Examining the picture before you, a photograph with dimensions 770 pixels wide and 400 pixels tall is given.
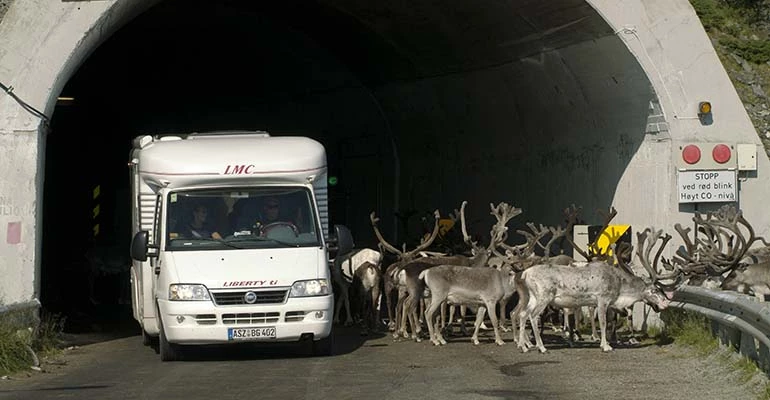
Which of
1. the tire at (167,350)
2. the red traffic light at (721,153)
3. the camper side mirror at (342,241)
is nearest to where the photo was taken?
the tire at (167,350)

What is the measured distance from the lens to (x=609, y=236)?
71.3 ft

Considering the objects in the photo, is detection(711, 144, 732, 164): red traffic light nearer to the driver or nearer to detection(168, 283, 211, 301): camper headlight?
the driver

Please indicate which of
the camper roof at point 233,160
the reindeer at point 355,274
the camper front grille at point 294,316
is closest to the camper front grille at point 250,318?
the camper front grille at point 294,316

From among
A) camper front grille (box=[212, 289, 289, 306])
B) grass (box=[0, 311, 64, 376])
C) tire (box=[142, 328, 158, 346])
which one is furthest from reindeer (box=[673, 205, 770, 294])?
grass (box=[0, 311, 64, 376])

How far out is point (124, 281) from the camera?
29.6 m

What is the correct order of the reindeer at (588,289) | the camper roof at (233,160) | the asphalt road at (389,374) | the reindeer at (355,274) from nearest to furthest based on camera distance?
the asphalt road at (389,374), the camper roof at (233,160), the reindeer at (588,289), the reindeer at (355,274)

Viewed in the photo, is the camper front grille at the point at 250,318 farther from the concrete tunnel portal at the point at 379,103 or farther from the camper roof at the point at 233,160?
the concrete tunnel portal at the point at 379,103

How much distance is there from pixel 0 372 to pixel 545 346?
720cm

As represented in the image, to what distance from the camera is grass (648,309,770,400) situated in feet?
46.0

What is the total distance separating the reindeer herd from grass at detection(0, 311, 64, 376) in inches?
165

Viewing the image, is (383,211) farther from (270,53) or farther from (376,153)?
(270,53)

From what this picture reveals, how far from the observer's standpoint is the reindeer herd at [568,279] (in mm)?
18297

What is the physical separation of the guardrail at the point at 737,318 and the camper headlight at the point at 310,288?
186 inches

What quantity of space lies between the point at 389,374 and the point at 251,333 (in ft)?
7.37
